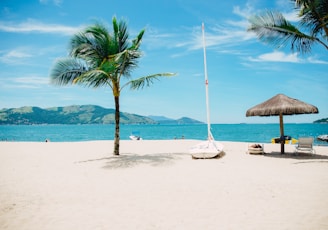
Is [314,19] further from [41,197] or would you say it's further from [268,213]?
[41,197]

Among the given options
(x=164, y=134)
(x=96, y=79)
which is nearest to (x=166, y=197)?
(x=96, y=79)

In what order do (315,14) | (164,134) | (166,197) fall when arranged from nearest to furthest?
(166,197) → (315,14) → (164,134)

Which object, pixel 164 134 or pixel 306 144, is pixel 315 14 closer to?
pixel 306 144

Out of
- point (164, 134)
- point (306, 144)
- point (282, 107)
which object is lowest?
point (164, 134)

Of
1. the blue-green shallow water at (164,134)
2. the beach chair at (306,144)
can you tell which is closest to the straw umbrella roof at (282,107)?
the beach chair at (306,144)

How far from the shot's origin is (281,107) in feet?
33.6

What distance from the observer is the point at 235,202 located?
466cm

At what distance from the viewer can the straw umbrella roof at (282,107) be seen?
10.2 meters

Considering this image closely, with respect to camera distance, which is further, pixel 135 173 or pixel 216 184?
pixel 135 173

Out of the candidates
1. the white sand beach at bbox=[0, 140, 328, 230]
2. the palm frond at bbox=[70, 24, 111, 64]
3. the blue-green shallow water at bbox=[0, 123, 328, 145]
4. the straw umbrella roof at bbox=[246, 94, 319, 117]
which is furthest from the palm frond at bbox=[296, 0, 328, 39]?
the blue-green shallow water at bbox=[0, 123, 328, 145]

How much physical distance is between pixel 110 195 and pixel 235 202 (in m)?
2.73

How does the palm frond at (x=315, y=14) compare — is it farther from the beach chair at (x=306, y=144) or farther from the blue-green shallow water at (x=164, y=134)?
the blue-green shallow water at (x=164, y=134)

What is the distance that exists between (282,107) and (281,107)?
41 mm

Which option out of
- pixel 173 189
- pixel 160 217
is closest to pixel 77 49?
pixel 173 189
